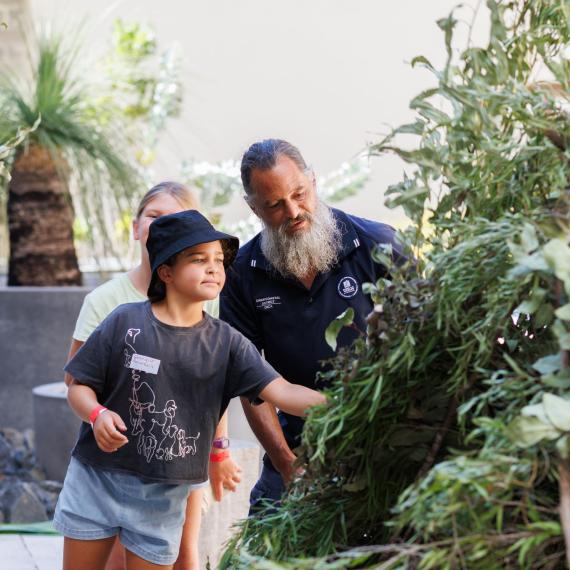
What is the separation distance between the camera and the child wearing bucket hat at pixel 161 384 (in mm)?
2471

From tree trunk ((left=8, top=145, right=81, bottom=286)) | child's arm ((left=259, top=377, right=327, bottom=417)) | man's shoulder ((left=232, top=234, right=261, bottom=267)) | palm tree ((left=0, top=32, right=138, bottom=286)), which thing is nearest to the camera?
child's arm ((left=259, top=377, right=327, bottom=417))

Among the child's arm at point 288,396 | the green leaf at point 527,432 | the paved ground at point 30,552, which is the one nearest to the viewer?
the green leaf at point 527,432

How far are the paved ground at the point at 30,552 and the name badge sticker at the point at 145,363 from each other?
2.19 m

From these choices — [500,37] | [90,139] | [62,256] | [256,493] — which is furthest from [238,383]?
[62,256]

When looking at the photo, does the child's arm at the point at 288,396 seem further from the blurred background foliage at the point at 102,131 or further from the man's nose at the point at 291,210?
the blurred background foliage at the point at 102,131

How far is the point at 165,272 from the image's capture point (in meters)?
2.54

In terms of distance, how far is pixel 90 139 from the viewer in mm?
6879

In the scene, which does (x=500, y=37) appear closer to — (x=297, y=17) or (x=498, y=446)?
(x=498, y=446)

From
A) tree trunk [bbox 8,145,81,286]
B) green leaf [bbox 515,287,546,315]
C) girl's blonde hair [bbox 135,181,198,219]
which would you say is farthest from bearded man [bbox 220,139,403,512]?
tree trunk [bbox 8,145,81,286]

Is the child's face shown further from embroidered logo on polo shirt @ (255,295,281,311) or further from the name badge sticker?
embroidered logo on polo shirt @ (255,295,281,311)

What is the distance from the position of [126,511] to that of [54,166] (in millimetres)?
5048

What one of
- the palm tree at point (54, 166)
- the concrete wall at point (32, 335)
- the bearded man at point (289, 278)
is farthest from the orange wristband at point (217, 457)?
the concrete wall at point (32, 335)

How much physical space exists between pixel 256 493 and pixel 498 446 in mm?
2005

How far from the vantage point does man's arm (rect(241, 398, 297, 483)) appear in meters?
2.83
